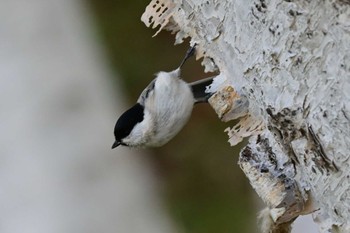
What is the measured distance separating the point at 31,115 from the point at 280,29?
A: 1.48m

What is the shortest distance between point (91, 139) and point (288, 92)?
146 cm

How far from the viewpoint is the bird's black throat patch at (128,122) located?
A: 1.19 metres

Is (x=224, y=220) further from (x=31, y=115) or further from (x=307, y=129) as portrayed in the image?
(x=307, y=129)

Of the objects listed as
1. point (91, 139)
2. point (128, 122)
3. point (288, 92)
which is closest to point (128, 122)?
point (128, 122)

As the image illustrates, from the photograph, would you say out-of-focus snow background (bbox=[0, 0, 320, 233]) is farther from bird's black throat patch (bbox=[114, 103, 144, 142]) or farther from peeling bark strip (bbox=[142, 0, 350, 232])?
peeling bark strip (bbox=[142, 0, 350, 232])

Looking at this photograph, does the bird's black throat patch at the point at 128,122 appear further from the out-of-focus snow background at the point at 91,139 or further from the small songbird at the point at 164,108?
the out-of-focus snow background at the point at 91,139

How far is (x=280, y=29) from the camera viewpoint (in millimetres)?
617

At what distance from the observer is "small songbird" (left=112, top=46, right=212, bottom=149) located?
1.14m

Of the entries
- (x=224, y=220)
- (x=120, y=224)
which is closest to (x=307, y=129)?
(x=224, y=220)

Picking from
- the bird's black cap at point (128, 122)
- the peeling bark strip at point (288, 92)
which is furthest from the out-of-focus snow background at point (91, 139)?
the peeling bark strip at point (288, 92)

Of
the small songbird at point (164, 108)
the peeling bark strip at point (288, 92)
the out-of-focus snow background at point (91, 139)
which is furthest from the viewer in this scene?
the out-of-focus snow background at point (91, 139)

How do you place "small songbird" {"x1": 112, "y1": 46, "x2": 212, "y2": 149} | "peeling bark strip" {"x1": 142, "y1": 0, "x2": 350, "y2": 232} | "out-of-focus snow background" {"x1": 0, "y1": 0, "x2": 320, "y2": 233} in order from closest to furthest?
"peeling bark strip" {"x1": 142, "y1": 0, "x2": 350, "y2": 232}, "small songbird" {"x1": 112, "y1": 46, "x2": 212, "y2": 149}, "out-of-focus snow background" {"x1": 0, "y1": 0, "x2": 320, "y2": 233}

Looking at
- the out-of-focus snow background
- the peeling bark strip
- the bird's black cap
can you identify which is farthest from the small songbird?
the out-of-focus snow background

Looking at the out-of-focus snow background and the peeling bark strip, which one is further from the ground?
the out-of-focus snow background
